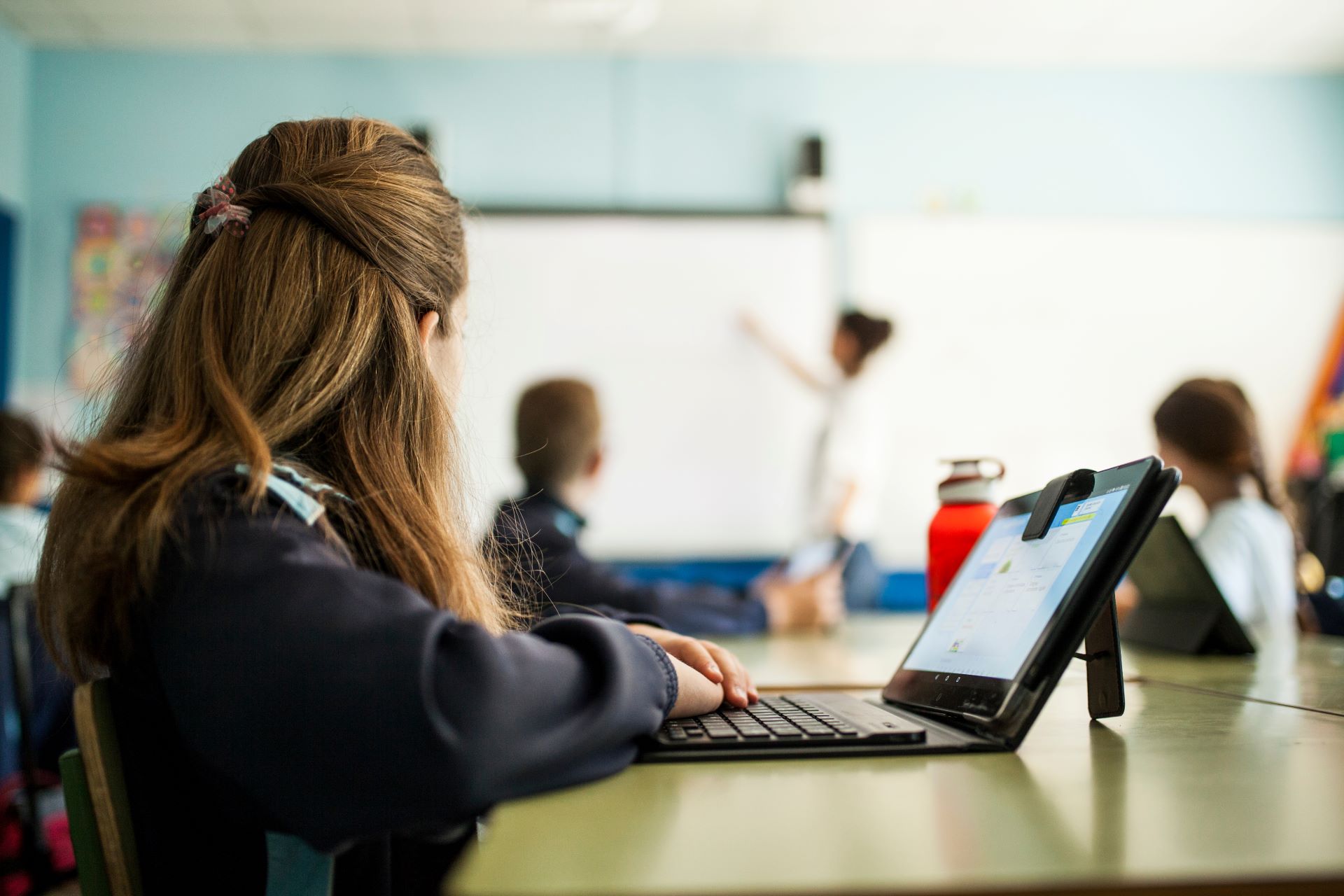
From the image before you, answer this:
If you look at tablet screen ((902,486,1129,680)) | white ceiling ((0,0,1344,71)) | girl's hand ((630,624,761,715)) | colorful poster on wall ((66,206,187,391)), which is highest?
white ceiling ((0,0,1344,71))

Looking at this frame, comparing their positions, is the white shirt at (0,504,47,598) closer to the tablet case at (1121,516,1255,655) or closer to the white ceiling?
the white ceiling

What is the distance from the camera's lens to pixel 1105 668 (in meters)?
0.76

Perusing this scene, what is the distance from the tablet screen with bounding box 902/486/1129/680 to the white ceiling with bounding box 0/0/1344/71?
104 inches

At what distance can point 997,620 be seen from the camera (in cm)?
76

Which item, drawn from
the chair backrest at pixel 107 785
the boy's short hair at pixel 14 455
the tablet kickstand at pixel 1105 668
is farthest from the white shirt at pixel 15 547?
the tablet kickstand at pixel 1105 668

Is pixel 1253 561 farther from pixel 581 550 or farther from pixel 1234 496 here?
pixel 581 550

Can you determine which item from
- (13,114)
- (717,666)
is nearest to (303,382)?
(717,666)

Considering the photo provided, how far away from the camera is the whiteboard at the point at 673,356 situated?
3412mm

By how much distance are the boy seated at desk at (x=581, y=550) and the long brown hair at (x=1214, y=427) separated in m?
0.72

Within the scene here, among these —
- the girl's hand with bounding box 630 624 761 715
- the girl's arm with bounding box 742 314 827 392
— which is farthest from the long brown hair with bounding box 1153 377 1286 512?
the girl's arm with bounding box 742 314 827 392

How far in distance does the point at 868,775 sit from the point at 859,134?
331 centimetres

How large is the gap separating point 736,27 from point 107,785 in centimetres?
325

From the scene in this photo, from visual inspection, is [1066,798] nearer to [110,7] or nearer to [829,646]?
[829,646]

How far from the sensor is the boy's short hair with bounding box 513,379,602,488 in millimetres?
1919
